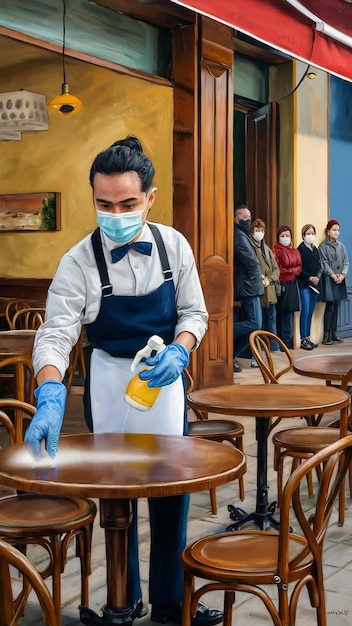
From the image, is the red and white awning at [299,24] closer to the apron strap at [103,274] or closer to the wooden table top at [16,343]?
the apron strap at [103,274]

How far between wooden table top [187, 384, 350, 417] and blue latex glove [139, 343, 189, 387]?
94 centimetres

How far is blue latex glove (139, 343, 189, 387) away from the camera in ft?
8.37

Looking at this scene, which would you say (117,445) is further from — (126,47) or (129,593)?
(126,47)

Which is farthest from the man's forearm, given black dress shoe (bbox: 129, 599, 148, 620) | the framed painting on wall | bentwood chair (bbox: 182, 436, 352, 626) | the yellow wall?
the framed painting on wall

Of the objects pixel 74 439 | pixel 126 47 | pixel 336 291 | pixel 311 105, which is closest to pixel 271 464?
pixel 74 439

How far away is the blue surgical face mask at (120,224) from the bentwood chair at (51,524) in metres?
0.68

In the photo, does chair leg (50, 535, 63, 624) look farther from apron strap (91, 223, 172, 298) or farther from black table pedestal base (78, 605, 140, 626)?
apron strap (91, 223, 172, 298)

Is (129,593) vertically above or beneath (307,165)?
beneath

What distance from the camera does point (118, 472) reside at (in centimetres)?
220

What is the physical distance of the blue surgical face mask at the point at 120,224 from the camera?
2.67 meters

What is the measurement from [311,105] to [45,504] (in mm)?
9741

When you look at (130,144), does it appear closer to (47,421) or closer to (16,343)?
(47,421)

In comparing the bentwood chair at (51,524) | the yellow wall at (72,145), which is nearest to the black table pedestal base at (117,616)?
the bentwood chair at (51,524)

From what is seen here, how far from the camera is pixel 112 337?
2803mm
